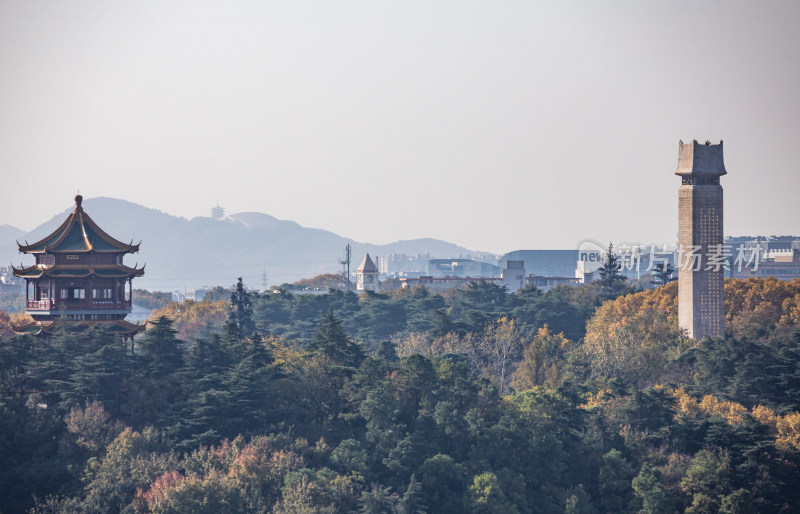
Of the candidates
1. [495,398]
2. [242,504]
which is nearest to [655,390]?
[495,398]

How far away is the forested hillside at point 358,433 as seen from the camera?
2157 inches

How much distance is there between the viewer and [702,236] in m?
84.6

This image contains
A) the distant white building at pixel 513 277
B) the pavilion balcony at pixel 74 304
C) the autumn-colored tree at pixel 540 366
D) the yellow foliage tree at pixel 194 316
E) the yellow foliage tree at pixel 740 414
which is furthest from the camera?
the distant white building at pixel 513 277

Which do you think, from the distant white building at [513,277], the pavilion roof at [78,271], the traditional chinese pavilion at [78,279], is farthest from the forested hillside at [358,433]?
the distant white building at [513,277]

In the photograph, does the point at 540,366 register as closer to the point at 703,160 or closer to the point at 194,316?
the point at 703,160

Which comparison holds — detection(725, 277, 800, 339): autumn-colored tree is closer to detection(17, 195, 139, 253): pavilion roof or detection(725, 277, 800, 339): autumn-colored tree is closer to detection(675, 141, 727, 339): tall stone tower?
detection(675, 141, 727, 339): tall stone tower

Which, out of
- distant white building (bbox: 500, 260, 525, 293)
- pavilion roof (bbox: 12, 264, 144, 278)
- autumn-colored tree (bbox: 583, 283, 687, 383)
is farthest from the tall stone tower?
distant white building (bbox: 500, 260, 525, 293)

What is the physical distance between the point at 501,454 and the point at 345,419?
8431 millimetres

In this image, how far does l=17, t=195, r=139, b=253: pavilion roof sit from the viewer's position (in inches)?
2628

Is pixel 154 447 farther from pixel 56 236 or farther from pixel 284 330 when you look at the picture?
pixel 284 330

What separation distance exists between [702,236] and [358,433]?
33.9 meters

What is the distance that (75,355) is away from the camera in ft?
208

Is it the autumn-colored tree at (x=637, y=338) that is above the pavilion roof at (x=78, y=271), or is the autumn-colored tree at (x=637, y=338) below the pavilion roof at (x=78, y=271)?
below

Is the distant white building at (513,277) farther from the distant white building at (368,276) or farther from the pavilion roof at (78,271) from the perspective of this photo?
the pavilion roof at (78,271)
